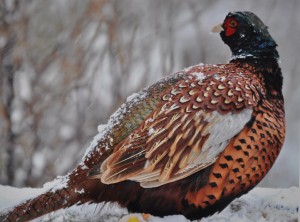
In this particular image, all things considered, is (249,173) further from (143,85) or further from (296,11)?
(296,11)

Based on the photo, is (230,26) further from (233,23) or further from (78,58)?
(78,58)

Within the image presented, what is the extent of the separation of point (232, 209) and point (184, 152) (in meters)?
0.32

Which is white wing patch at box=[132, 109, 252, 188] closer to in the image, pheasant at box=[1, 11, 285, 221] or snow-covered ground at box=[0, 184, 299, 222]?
pheasant at box=[1, 11, 285, 221]

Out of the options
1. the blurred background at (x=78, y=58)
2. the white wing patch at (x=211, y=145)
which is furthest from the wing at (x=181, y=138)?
the blurred background at (x=78, y=58)

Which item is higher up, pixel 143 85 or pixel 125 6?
pixel 125 6

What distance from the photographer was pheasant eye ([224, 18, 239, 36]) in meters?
2.02

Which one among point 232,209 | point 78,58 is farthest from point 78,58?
point 232,209

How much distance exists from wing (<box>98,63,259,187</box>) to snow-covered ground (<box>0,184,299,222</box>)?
0.51 ft

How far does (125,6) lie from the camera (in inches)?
85.8

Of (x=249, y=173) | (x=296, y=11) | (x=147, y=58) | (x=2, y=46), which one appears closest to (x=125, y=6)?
(x=147, y=58)

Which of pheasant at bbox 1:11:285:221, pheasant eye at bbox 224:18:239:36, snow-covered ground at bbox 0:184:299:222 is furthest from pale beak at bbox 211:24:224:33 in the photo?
snow-covered ground at bbox 0:184:299:222

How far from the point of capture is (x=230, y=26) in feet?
6.66

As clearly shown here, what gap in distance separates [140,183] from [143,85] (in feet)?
1.47

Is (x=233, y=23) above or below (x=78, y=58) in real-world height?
below
